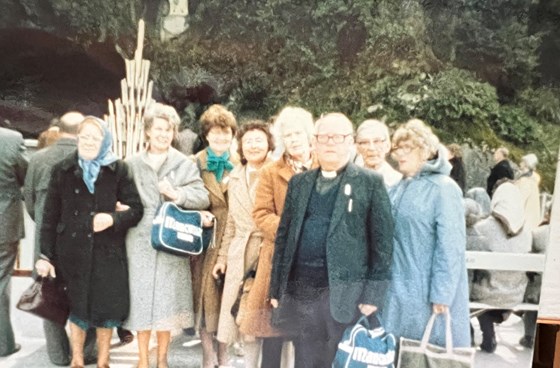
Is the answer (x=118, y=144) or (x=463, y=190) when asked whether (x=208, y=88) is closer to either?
(x=118, y=144)

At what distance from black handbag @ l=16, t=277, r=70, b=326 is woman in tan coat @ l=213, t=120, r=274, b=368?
2.12 ft

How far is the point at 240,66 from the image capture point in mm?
2227

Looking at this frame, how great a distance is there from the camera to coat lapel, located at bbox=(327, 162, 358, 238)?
222 centimetres

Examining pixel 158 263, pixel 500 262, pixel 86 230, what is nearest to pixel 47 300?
pixel 86 230

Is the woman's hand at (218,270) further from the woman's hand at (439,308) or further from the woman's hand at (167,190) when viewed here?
the woman's hand at (439,308)

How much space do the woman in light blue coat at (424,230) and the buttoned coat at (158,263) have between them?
0.82 meters

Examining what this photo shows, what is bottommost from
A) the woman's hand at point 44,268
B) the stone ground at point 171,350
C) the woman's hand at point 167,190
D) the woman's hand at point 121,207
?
the stone ground at point 171,350

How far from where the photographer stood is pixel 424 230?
224 centimetres

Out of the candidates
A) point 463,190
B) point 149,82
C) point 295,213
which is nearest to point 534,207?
point 463,190

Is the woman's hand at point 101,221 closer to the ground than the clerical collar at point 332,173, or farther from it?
closer to the ground

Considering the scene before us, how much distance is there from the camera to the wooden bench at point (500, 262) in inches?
90.6

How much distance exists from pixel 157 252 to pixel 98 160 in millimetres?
443

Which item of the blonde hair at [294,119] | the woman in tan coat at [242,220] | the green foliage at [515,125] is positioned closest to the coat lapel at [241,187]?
the woman in tan coat at [242,220]

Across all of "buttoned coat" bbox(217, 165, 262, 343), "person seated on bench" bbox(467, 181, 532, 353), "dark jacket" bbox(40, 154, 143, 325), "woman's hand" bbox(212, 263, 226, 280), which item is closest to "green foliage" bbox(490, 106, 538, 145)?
"person seated on bench" bbox(467, 181, 532, 353)
